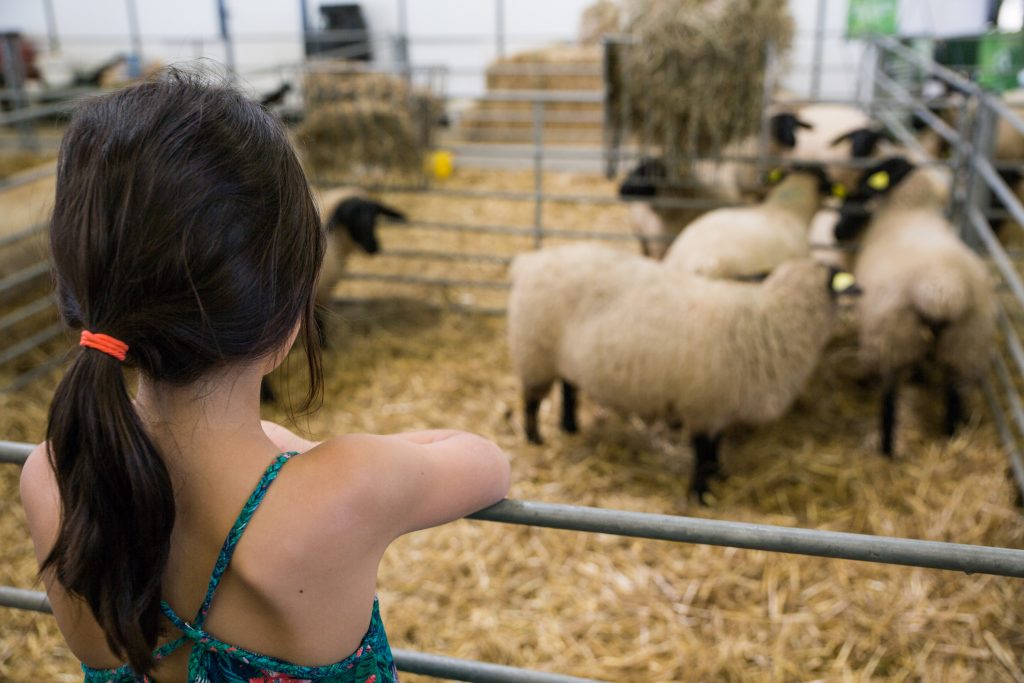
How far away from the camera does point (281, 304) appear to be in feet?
3.13

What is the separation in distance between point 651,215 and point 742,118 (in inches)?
32.9

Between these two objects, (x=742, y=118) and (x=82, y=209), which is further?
(x=742, y=118)

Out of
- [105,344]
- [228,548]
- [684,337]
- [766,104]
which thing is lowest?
[684,337]

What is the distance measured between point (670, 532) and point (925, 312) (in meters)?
3.07

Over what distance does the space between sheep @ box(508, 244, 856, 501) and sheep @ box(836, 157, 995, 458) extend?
39 centimetres

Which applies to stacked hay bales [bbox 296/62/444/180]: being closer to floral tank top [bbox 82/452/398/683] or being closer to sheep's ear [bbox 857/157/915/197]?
sheep's ear [bbox 857/157/915/197]

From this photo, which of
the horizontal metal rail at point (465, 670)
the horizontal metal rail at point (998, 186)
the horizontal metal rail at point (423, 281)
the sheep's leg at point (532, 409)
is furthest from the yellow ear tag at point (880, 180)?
the horizontal metal rail at point (465, 670)

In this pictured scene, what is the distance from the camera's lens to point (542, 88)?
10805 mm

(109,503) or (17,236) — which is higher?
(109,503)

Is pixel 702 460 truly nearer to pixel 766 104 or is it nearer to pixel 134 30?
pixel 766 104

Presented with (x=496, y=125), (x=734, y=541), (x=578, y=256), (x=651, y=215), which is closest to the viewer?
(x=734, y=541)

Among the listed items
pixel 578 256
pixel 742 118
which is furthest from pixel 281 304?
pixel 742 118

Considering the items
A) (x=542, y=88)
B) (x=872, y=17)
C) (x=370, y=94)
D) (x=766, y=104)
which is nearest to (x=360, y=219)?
(x=370, y=94)

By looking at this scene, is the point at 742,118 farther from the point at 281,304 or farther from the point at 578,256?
the point at 281,304
